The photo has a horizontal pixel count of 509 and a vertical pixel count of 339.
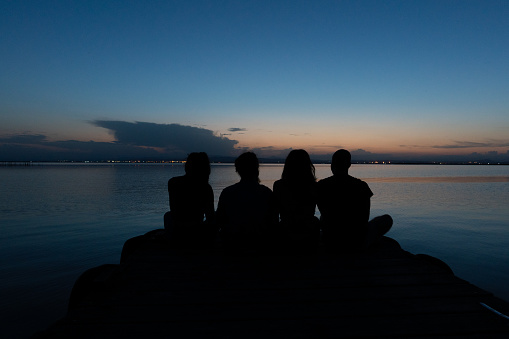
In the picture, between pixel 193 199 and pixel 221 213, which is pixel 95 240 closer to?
pixel 193 199

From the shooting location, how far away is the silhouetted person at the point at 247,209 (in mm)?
5258

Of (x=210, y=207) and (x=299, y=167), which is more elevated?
(x=299, y=167)

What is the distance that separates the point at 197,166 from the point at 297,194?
1.94 metres

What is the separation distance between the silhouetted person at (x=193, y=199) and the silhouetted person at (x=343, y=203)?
2.13 metres

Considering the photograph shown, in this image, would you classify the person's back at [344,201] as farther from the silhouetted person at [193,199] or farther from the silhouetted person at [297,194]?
the silhouetted person at [193,199]

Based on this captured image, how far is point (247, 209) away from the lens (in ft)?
17.3

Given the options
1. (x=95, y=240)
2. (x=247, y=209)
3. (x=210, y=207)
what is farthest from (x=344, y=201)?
(x=95, y=240)

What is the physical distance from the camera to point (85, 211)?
60.4ft

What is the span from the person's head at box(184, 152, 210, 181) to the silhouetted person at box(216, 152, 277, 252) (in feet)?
2.16

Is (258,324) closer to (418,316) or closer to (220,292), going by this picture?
(220,292)

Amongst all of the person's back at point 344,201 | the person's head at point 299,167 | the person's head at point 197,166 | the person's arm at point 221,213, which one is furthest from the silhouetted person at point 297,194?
the person's head at point 197,166

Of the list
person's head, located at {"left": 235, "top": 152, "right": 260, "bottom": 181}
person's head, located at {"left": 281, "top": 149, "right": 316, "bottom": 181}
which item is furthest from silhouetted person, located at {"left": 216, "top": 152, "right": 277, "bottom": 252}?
person's head, located at {"left": 281, "top": 149, "right": 316, "bottom": 181}

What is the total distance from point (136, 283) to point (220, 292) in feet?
4.14

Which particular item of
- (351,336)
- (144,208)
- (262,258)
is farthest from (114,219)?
(351,336)
